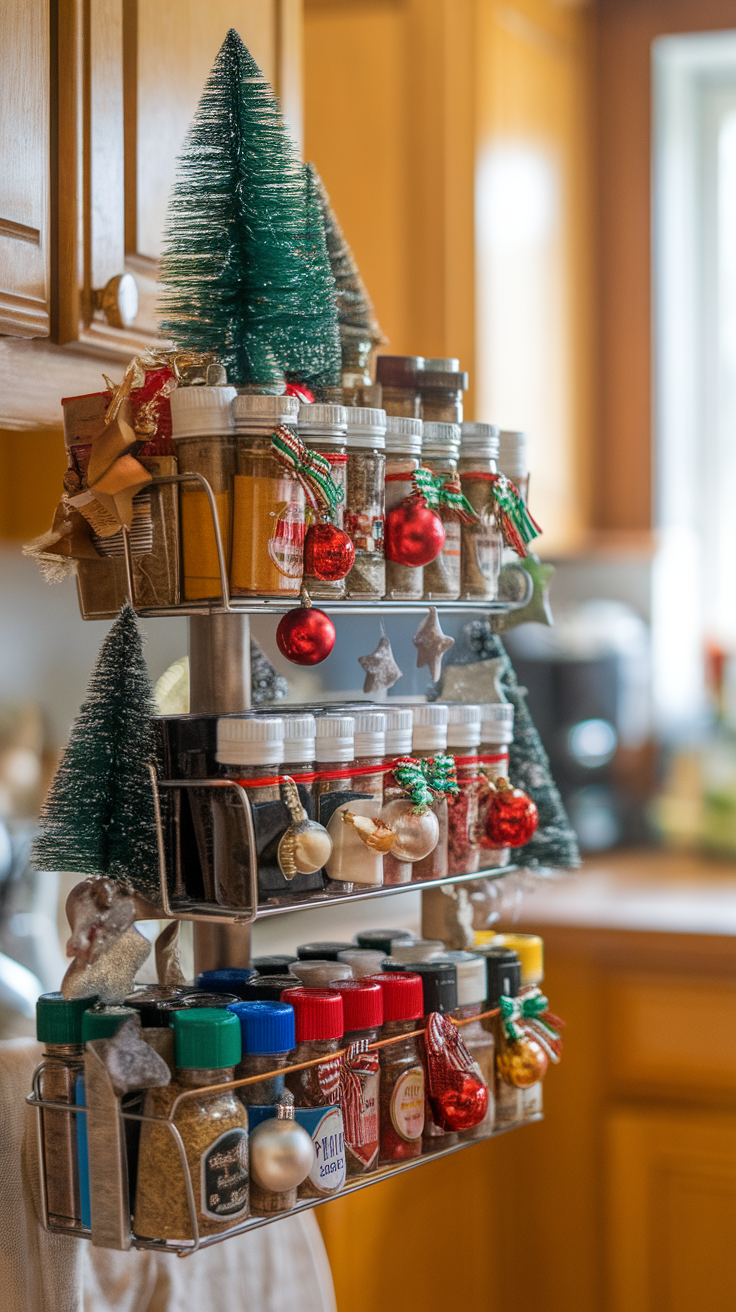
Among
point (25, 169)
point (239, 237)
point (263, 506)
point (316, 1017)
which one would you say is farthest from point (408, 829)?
point (25, 169)

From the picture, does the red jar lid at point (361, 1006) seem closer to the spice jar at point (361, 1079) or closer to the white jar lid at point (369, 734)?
the spice jar at point (361, 1079)

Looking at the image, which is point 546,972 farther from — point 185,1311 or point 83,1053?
point 83,1053

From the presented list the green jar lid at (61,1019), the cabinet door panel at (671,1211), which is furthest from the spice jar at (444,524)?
the cabinet door panel at (671,1211)

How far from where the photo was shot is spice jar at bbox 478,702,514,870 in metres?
1.12

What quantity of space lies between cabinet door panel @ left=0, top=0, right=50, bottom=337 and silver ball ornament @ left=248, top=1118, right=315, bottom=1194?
2.02ft

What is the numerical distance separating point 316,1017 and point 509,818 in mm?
222

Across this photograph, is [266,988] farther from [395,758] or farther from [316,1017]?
[395,758]

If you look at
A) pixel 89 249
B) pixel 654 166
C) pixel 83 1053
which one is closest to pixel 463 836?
pixel 83 1053

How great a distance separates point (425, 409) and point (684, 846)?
5.06ft

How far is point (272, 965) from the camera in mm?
1098

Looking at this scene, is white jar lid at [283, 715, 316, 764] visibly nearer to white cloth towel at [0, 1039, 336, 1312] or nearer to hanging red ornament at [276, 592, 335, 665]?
hanging red ornament at [276, 592, 335, 665]

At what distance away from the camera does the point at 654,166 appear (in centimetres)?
249

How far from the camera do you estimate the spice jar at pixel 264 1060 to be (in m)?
0.94

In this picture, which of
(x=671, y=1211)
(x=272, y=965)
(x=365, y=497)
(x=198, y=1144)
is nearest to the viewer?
(x=198, y=1144)
